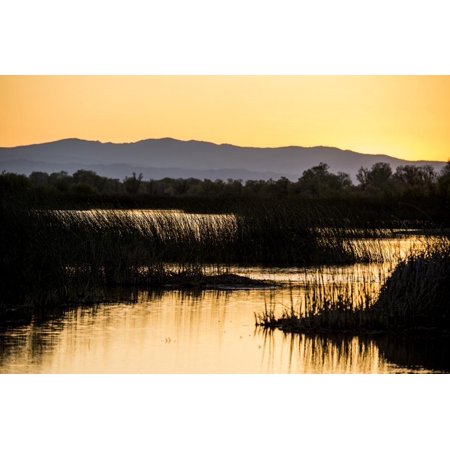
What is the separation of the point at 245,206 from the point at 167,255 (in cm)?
247

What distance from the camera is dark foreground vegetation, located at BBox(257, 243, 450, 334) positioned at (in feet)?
33.9

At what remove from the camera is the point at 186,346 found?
10219 millimetres

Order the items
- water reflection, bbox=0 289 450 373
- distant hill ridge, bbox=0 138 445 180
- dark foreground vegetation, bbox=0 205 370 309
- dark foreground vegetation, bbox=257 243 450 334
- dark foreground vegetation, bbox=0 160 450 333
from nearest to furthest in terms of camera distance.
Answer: water reflection, bbox=0 289 450 373, dark foreground vegetation, bbox=257 243 450 334, dark foreground vegetation, bbox=0 160 450 333, dark foreground vegetation, bbox=0 205 370 309, distant hill ridge, bbox=0 138 445 180

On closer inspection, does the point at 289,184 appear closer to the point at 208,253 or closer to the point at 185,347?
the point at 208,253

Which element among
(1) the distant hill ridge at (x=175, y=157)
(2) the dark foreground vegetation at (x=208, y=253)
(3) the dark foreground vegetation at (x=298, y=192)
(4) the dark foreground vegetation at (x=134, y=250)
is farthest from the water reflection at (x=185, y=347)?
(1) the distant hill ridge at (x=175, y=157)

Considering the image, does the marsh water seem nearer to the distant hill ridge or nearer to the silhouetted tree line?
the distant hill ridge

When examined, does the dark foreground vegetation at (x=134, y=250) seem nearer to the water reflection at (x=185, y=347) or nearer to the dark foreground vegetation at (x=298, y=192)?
the water reflection at (x=185, y=347)

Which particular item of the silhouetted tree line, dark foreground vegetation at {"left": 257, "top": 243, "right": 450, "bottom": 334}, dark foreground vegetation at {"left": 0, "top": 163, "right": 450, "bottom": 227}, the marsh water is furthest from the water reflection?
the silhouetted tree line

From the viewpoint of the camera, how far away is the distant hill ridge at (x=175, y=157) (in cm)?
1975

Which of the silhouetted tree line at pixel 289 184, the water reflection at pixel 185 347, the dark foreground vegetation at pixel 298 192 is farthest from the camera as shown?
the silhouetted tree line at pixel 289 184

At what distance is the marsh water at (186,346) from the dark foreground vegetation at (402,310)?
8.0 inches

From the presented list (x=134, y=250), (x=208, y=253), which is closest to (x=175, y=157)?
(x=208, y=253)

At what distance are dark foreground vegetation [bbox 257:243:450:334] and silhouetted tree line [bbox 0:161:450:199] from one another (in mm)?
17326
